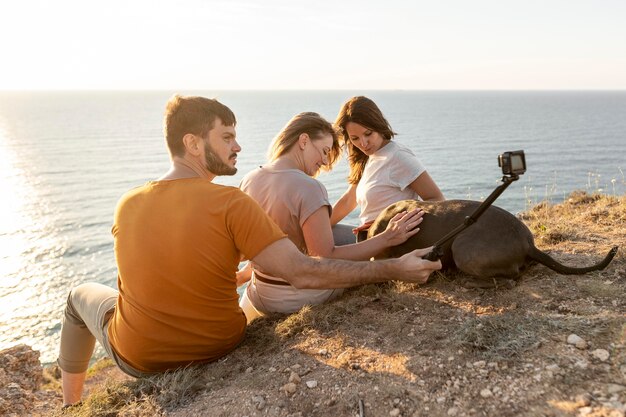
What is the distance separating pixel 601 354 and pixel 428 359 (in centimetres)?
120

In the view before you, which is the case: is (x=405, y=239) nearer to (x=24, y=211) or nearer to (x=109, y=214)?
(x=109, y=214)

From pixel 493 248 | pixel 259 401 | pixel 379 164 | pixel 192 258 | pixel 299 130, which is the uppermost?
pixel 299 130

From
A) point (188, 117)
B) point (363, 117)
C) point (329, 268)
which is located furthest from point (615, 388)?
point (363, 117)

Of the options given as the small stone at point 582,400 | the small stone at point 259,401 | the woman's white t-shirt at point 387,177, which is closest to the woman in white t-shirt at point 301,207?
the woman's white t-shirt at point 387,177

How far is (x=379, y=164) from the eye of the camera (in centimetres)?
626

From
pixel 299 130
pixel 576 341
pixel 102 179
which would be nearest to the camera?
pixel 576 341

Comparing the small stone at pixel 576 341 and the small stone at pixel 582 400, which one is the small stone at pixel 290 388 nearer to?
the small stone at pixel 582 400

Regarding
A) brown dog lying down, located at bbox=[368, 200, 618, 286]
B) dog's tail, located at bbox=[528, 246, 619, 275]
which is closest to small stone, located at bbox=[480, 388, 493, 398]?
brown dog lying down, located at bbox=[368, 200, 618, 286]

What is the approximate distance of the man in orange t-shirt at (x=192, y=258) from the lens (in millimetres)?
3738

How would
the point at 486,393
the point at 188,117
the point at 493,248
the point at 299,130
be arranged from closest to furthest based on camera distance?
the point at 486,393
the point at 188,117
the point at 493,248
the point at 299,130

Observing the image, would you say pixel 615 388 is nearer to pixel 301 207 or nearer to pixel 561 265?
pixel 561 265

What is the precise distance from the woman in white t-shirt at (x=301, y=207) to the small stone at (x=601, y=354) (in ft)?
7.23

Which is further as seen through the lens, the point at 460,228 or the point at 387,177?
the point at 387,177

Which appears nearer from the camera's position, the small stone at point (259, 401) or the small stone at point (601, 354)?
the small stone at point (601, 354)
